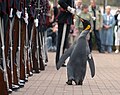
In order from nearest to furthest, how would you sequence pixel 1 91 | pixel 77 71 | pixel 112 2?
1. pixel 1 91
2. pixel 77 71
3. pixel 112 2

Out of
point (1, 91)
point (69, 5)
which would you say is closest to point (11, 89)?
point (1, 91)

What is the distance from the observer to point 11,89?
320 inches

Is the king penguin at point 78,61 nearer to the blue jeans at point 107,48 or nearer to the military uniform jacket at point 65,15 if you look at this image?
the military uniform jacket at point 65,15

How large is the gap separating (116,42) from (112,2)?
5.49m

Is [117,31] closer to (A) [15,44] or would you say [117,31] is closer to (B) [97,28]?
(B) [97,28]

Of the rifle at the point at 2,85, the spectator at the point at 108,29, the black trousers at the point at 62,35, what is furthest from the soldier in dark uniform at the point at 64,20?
the spectator at the point at 108,29

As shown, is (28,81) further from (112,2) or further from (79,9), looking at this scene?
(112,2)

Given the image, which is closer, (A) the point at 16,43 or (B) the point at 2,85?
(B) the point at 2,85

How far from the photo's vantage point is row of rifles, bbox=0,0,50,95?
7.45m

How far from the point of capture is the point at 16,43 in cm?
861

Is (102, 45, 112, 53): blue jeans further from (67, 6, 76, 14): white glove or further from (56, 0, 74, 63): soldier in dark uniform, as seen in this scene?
(67, 6, 76, 14): white glove

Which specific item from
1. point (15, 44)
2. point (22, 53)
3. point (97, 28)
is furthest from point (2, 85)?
point (97, 28)

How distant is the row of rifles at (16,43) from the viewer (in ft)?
24.4

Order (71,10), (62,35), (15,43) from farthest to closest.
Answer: (62,35)
(71,10)
(15,43)
